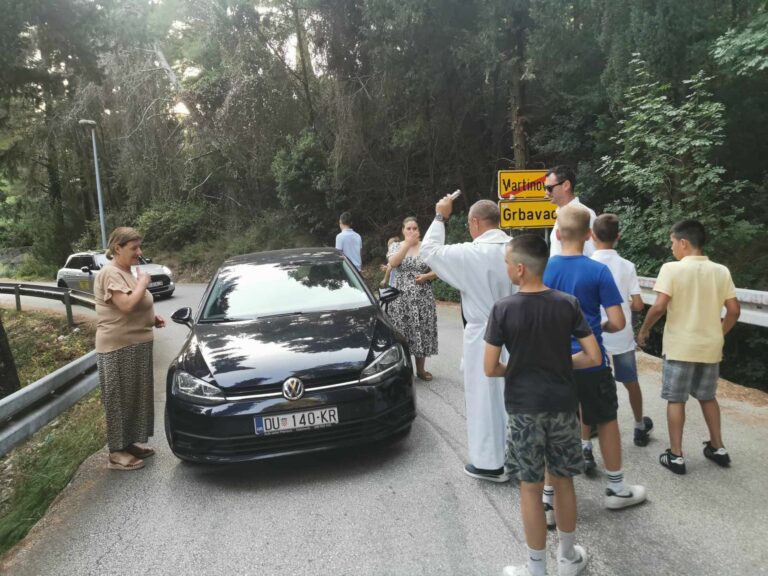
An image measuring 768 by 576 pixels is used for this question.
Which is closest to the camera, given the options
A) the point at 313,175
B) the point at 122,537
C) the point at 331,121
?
the point at 122,537

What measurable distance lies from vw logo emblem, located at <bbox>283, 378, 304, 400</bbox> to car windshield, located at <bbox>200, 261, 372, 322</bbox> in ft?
3.95

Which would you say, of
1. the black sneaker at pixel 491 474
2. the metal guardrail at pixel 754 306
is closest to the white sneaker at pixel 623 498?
the black sneaker at pixel 491 474

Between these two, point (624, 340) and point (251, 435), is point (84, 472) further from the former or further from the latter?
point (624, 340)

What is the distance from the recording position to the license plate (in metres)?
3.94

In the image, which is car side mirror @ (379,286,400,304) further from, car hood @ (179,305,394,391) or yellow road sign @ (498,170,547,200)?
yellow road sign @ (498,170,547,200)

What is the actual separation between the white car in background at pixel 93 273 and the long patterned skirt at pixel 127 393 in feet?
41.3

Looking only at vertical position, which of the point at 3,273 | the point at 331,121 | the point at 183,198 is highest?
the point at 331,121

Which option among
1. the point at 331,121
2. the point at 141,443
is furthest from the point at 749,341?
the point at 331,121

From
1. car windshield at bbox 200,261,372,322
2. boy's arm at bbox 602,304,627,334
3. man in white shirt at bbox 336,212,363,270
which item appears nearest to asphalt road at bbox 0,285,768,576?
boy's arm at bbox 602,304,627,334

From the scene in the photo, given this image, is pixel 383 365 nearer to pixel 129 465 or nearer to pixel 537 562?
pixel 537 562

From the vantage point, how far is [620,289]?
13.7ft

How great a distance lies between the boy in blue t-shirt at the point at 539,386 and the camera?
2.74m

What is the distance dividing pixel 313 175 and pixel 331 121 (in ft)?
9.47

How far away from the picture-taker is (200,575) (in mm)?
3074
